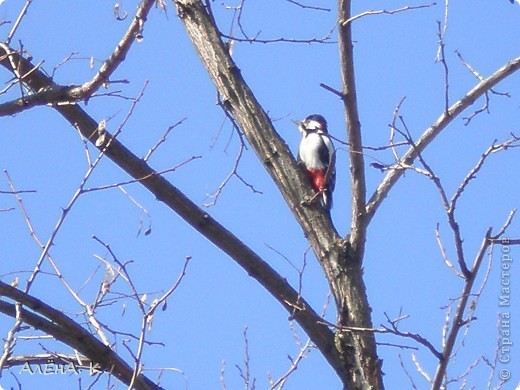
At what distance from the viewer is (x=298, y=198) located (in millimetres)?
3811

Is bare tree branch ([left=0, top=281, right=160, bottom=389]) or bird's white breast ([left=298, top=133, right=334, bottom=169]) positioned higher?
bird's white breast ([left=298, top=133, right=334, bottom=169])

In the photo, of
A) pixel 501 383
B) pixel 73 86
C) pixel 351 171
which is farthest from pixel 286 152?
pixel 501 383

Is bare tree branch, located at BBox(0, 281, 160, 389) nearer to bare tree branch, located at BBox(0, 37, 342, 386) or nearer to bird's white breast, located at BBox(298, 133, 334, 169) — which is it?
bare tree branch, located at BBox(0, 37, 342, 386)

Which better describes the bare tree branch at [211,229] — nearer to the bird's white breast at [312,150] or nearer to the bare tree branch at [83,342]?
the bare tree branch at [83,342]

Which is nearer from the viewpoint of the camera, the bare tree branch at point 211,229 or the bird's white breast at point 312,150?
the bare tree branch at point 211,229

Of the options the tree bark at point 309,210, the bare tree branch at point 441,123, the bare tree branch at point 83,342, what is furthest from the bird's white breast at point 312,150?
the bare tree branch at point 83,342

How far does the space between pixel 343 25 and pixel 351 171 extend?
20.4 inches

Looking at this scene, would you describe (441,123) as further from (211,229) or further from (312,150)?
(312,150)

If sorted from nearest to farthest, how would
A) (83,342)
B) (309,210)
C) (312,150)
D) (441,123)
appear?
1. (83,342)
2. (441,123)
3. (309,210)
4. (312,150)

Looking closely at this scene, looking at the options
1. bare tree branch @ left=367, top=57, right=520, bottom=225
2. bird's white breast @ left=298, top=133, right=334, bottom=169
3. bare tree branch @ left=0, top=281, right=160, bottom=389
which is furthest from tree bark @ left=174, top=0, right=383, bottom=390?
bird's white breast @ left=298, top=133, right=334, bottom=169

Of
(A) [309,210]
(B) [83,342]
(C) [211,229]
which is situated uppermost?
(A) [309,210]

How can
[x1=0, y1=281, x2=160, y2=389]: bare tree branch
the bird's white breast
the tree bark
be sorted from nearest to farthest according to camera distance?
[x1=0, y1=281, x2=160, y2=389]: bare tree branch → the tree bark → the bird's white breast

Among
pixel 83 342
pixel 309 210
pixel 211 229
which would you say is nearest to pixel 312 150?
pixel 309 210

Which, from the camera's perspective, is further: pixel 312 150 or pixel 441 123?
pixel 312 150
